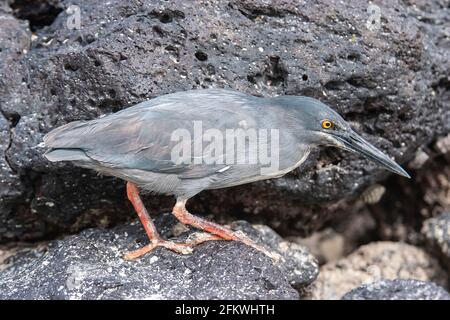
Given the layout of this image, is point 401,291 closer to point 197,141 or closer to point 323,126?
point 323,126

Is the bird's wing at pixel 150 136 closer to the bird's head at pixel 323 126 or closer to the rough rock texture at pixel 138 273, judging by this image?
the bird's head at pixel 323 126

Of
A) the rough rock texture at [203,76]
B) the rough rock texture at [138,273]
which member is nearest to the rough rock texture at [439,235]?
the rough rock texture at [203,76]

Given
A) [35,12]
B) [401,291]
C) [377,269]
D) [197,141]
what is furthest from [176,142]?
[377,269]

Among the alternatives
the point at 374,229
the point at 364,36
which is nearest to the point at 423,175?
the point at 374,229

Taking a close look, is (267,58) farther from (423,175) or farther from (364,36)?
(423,175)

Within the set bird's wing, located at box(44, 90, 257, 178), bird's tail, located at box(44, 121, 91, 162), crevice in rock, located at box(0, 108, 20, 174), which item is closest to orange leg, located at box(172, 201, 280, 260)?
bird's wing, located at box(44, 90, 257, 178)

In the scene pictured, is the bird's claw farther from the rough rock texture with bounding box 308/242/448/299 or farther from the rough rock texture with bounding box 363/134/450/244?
the rough rock texture with bounding box 363/134/450/244
